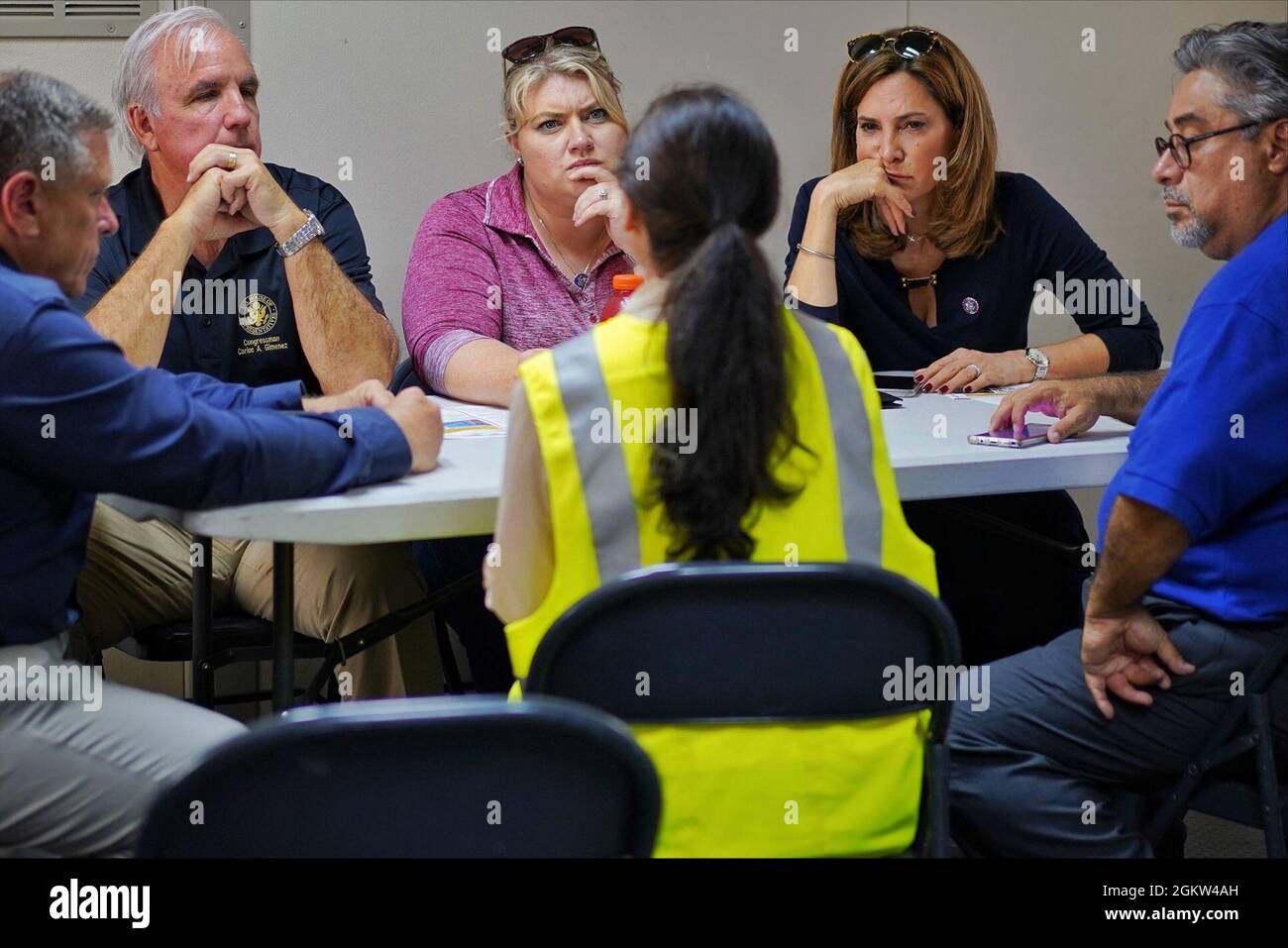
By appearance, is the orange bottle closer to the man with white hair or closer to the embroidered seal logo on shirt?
the man with white hair

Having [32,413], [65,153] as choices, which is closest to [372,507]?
[32,413]

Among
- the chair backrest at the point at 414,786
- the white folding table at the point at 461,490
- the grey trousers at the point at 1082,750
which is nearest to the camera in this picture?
the chair backrest at the point at 414,786

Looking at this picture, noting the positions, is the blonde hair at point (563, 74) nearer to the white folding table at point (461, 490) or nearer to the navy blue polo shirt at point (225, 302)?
the navy blue polo shirt at point (225, 302)

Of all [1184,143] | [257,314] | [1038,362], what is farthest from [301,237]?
[1184,143]

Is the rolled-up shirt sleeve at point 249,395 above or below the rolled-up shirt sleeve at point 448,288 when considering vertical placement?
below

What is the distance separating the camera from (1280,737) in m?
1.94

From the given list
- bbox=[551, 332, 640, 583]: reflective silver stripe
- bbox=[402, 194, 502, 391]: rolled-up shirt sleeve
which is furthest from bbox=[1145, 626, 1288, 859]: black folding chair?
bbox=[402, 194, 502, 391]: rolled-up shirt sleeve

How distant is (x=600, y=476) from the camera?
1596mm

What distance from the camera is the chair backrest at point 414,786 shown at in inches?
45.8

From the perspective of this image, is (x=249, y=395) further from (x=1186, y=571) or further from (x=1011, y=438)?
(x=1186, y=571)

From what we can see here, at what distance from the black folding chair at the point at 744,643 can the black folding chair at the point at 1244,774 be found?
600mm

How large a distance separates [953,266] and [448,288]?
1099 mm

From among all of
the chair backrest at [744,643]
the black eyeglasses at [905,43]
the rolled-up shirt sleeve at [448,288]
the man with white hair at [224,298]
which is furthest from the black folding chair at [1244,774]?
the black eyeglasses at [905,43]

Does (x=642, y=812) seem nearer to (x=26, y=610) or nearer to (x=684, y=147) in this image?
(x=684, y=147)
